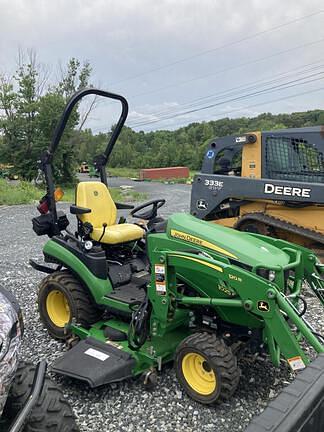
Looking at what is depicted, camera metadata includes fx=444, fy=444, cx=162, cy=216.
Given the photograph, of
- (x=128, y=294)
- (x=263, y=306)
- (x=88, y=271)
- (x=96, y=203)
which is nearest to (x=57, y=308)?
(x=88, y=271)

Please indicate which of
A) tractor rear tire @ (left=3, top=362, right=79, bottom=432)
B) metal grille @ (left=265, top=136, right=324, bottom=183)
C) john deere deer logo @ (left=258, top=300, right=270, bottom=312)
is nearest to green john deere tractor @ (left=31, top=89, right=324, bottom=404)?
john deere deer logo @ (left=258, top=300, right=270, bottom=312)

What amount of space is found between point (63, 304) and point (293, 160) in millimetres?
4053

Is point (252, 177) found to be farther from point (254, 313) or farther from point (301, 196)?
point (254, 313)

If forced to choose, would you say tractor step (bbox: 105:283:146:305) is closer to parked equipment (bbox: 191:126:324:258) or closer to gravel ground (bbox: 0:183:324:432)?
gravel ground (bbox: 0:183:324:432)

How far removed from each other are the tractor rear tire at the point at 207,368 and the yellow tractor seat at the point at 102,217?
135 cm

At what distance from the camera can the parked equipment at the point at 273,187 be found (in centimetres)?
629

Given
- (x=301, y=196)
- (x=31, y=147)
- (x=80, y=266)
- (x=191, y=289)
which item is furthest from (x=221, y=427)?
(x=31, y=147)

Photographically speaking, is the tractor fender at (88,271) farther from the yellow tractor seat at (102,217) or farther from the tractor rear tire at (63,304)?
the yellow tractor seat at (102,217)

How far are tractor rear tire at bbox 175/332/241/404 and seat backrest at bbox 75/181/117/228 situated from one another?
167 cm

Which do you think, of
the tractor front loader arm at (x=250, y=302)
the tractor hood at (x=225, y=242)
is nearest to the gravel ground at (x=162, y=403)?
the tractor front loader arm at (x=250, y=302)

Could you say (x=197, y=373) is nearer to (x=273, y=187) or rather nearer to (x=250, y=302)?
(x=250, y=302)

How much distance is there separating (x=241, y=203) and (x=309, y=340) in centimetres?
439

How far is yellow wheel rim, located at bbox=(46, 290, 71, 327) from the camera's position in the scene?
4027 millimetres

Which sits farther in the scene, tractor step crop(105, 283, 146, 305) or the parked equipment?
the parked equipment
